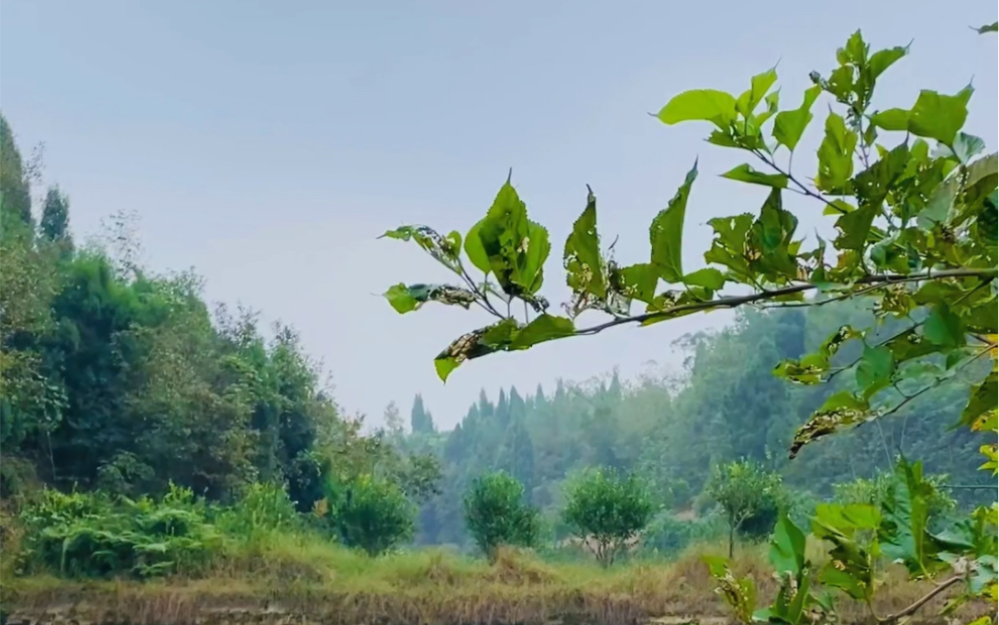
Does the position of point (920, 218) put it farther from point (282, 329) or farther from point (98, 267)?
point (98, 267)

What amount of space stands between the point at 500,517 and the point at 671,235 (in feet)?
3.98

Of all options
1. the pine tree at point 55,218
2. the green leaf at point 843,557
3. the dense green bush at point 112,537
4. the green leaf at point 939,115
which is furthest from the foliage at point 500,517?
the green leaf at point 939,115

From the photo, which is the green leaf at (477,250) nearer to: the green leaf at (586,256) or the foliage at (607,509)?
the green leaf at (586,256)

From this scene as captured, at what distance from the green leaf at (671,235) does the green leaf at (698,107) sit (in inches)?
0.6

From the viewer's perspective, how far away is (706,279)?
238mm

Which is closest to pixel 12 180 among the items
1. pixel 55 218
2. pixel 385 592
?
pixel 55 218

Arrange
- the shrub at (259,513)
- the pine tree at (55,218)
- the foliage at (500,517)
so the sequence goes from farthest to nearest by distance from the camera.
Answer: the pine tree at (55,218), the shrub at (259,513), the foliage at (500,517)

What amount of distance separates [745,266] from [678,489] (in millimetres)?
1131

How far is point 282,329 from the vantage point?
154 cm

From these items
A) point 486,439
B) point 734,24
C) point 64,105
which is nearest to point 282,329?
point 486,439

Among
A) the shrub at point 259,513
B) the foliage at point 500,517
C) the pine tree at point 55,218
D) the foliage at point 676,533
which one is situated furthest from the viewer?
the pine tree at point 55,218

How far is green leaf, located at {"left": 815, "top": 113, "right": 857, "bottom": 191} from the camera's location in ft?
0.87

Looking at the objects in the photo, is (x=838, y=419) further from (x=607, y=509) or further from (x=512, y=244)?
(x=607, y=509)

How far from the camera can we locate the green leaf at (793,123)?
255 mm
